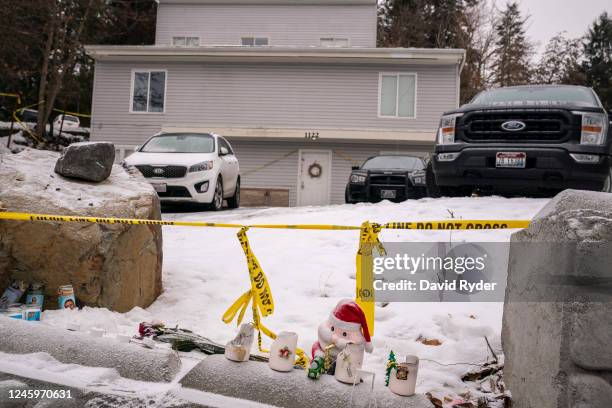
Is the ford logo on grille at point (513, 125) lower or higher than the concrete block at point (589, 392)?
higher

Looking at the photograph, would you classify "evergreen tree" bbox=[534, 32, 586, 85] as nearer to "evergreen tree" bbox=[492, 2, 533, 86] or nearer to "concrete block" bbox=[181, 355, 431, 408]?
"evergreen tree" bbox=[492, 2, 533, 86]

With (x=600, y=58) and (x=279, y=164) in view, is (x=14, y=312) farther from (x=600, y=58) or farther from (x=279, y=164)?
(x=600, y=58)

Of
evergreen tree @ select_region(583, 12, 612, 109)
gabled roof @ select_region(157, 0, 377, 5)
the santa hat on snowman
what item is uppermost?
evergreen tree @ select_region(583, 12, 612, 109)

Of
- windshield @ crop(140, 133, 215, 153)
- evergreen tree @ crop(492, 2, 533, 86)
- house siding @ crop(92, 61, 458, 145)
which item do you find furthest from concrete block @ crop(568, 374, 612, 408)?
evergreen tree @ crop(492, 2, 533, 86)

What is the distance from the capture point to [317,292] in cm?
457

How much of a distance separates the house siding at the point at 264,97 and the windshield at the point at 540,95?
10.3 metres

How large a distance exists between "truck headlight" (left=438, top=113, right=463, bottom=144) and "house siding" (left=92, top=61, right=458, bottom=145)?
1123 cm

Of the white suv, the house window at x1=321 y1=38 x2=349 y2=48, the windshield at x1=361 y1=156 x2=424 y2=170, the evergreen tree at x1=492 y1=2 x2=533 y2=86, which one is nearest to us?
the white suv

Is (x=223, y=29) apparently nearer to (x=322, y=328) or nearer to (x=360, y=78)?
(x=360, y=78)

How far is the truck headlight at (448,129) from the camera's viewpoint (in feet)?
23.9

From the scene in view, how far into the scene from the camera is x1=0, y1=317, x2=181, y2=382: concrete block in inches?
98.8

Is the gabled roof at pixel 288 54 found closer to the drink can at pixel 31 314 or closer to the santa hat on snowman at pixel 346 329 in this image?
the drink can at pixel 31 314

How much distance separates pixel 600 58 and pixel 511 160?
4375cm

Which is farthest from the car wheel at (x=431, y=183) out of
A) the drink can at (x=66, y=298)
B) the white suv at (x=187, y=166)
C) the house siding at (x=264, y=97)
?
the house siding at (x=264, y=97)
